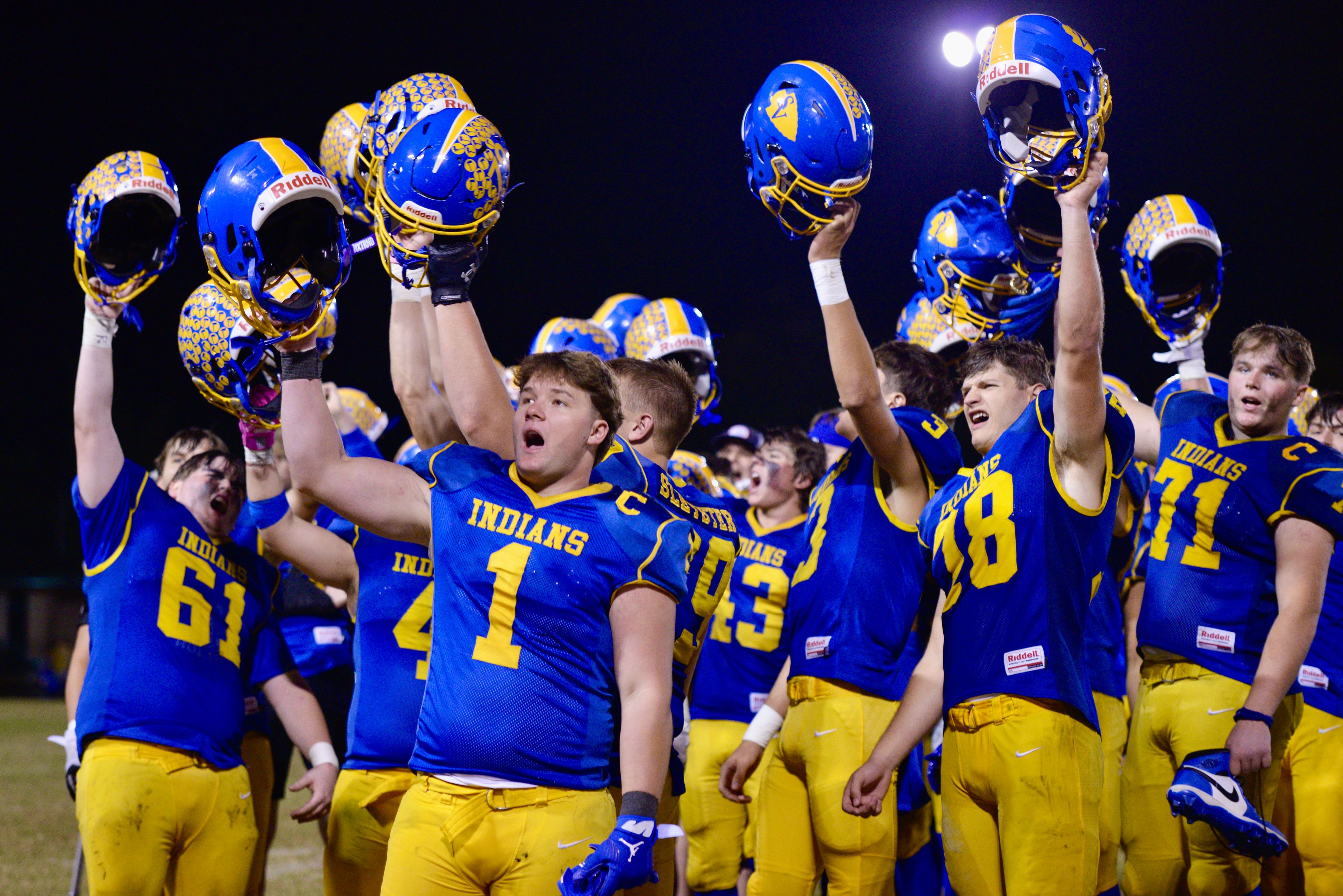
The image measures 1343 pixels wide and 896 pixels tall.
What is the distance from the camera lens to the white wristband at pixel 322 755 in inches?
147

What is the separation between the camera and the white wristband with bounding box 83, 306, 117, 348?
339 centimetres

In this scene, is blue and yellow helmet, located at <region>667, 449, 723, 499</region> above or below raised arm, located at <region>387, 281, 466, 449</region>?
below

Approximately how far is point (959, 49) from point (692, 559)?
7913 millimetres

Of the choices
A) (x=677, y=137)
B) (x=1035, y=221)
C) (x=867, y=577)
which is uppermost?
(x=677, y=137)

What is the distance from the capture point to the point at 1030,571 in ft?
9.21

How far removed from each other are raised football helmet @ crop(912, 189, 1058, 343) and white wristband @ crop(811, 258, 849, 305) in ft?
3.57

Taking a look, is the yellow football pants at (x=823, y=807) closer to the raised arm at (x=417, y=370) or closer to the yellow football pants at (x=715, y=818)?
the yellow football pants at (x=715, y=818)

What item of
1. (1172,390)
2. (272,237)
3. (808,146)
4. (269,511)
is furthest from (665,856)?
(1172,390)

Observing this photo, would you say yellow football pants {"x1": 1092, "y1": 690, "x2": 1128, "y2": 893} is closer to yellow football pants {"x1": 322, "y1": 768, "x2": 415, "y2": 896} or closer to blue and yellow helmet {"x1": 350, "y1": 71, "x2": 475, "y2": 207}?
yellow football pants {"x1": 322, "y1": 768, "x2": 415, "y2": 896}

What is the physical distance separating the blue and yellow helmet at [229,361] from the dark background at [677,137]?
322 inches

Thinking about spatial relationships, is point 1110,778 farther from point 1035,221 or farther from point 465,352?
point 465,352

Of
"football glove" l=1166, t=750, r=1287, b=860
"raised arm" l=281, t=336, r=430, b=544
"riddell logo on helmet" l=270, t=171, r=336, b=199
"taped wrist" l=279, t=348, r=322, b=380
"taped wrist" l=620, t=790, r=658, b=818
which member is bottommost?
"football glove" l=1166, t=750, r=1287, b=860

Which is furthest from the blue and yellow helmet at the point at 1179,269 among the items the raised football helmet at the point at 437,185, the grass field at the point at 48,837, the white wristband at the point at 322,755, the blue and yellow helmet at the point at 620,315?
the grass field at the point at 48,837

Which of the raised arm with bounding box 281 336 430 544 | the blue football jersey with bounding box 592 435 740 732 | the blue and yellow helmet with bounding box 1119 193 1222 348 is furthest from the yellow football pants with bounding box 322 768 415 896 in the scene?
the blue and yellow helmet with bounding box 1119 193 1222 348
